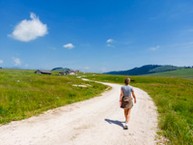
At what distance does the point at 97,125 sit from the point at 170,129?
3.72 metres

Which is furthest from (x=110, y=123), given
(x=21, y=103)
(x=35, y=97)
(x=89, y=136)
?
(x=35, y=97)

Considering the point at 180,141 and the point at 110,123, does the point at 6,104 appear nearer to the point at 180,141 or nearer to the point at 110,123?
the point at 110,123

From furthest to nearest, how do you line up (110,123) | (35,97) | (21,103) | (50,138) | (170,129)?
(35,97), (21,103), (110,123), (170,129), (50,138)

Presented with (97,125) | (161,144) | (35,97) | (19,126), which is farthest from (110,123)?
(35,97)

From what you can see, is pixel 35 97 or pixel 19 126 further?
pixel 35 97

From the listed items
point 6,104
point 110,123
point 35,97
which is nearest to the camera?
point 110,123

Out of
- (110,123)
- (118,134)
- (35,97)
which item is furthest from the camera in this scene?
(35,97)

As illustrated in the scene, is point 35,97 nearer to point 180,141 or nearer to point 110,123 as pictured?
point 110,123

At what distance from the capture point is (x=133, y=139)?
8688mm

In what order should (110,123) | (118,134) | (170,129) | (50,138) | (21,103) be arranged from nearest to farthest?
(50,138)
(118,134)
(170,129)
(110,123)
(21,103)

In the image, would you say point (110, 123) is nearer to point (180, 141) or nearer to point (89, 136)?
point (89, 136)

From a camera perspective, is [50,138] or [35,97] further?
[35,97]

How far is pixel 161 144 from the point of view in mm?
8328

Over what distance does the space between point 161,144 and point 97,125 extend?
346 centimetres
